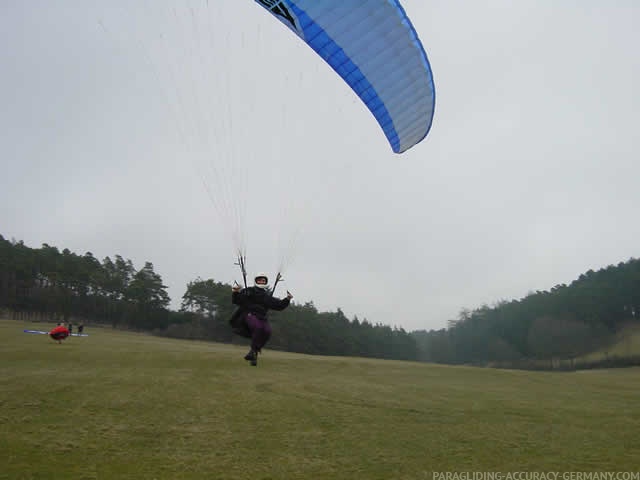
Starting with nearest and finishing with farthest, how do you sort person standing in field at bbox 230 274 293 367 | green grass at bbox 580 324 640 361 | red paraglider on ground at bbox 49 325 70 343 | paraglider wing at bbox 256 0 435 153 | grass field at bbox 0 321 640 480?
grass field at bbox 0 321 640 480
paraglider wing at bbox 256 0 435 153
person standing in field at bbox 230 274 293 367
red paraglider on ground at bbox 49 325 70 343
green grass at bbox 580 324 640 361

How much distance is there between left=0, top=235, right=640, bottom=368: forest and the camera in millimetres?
68125

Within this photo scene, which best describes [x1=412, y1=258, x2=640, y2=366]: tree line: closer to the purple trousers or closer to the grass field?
the grass field

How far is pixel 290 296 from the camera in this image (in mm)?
10102

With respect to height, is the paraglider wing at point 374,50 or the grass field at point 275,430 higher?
the paraglider wing at point 374,50

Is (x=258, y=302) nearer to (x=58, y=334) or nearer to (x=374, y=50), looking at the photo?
(x=374, y=50)

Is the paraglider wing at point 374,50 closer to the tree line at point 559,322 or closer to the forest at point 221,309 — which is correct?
the forest at point 221,309

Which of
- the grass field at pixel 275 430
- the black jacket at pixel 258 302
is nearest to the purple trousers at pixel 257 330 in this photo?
the black jacket at pixel 258 302

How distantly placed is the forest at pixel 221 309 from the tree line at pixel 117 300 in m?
0.15

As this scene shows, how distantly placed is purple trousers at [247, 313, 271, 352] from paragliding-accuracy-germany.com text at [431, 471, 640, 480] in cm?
530

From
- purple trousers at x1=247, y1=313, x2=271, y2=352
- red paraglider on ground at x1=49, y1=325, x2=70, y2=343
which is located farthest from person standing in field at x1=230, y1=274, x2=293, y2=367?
red paraglider on ground at x1=49, y1=325, x2=70, y2=343

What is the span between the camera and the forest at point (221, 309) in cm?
6812

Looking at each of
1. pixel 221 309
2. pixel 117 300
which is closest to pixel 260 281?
pixel 221 309

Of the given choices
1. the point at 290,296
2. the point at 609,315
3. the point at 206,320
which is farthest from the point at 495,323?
the point at 290,296

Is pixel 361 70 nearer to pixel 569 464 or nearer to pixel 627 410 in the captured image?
pixel 569 464
